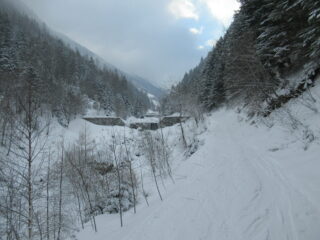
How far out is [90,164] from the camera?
56.9ft

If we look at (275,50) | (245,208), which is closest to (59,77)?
(275,50)

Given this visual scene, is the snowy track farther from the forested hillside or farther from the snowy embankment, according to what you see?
the forested hillside

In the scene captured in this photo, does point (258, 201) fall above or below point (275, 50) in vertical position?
below

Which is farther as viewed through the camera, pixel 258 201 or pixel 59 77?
pixel 59 77

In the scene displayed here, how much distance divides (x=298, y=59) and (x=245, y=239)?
13.2 metres

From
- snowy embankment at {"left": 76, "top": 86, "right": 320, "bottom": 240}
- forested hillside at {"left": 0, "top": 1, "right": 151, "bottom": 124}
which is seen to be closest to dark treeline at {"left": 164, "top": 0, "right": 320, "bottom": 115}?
snowy embankment at {"left": 76, "top": 86, "right": 320, "bottom": 240}

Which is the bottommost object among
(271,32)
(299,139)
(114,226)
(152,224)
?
(114,226)

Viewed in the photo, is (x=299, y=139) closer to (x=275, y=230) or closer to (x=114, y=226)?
(x=275, y=230)

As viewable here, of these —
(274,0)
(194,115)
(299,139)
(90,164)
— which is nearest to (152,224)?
(299,139)

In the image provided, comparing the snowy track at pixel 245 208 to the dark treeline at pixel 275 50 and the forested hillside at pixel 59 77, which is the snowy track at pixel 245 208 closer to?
the dark treeline at pixel 275 50

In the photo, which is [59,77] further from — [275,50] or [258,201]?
[258,201]

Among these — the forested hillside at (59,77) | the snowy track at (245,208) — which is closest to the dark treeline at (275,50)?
the snowy track at (245,208)

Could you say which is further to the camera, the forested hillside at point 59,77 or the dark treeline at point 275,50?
the forested hillside at point 59,77

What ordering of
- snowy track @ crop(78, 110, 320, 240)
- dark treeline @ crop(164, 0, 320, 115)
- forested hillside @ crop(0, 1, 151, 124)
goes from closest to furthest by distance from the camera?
snowy track @ crop(78, 110, 320, 240) < dark treeline @ crop(164, 0, 320, 115) < forested hillside @ crop(0, 1, 151, 124)
